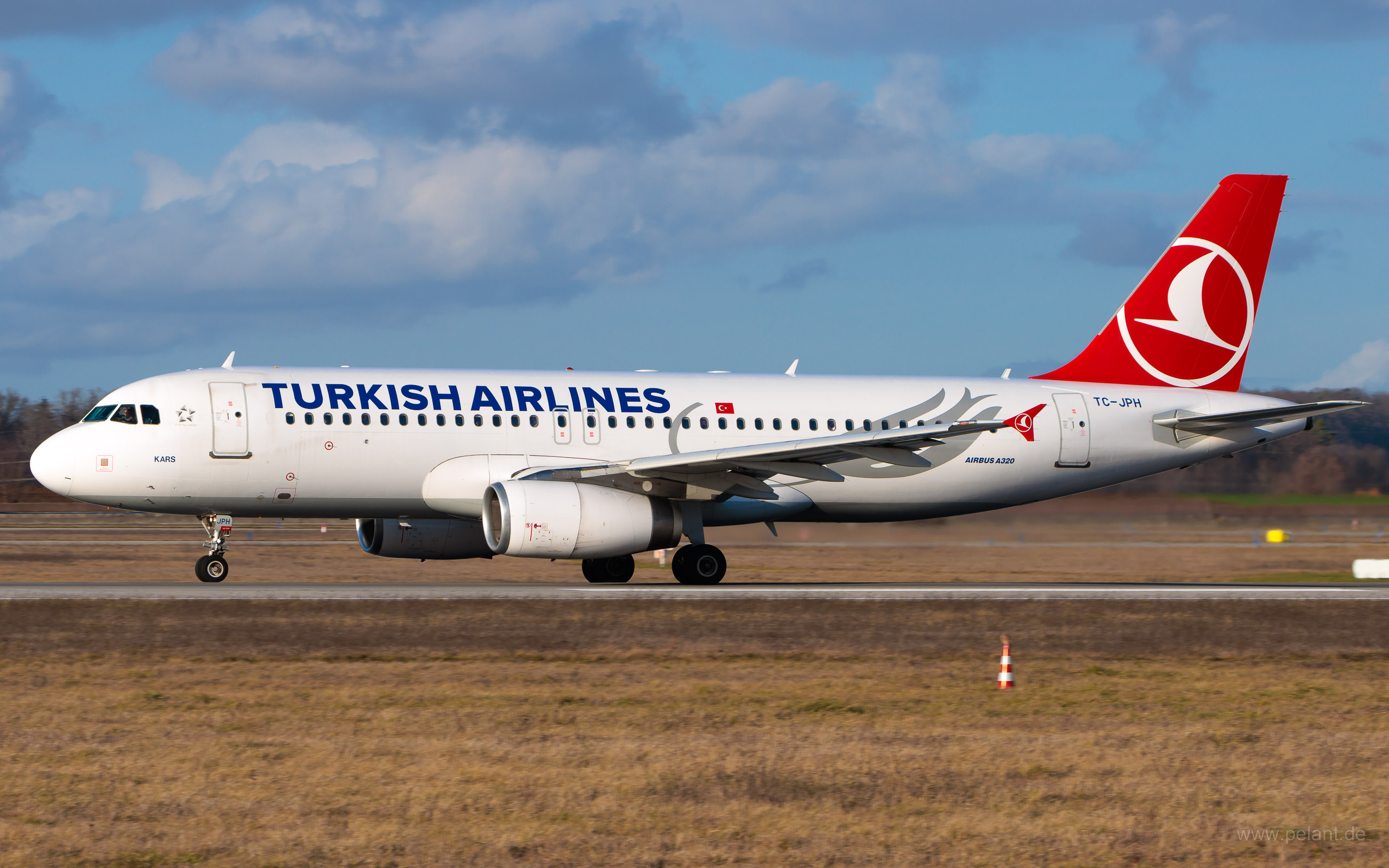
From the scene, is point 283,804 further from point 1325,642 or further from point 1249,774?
point 1325,642

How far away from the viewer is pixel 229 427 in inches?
991

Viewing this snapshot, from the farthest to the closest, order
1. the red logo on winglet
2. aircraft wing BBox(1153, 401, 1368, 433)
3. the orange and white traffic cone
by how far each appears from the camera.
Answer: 1. the red logo on winglet
2. aircraft wing BBox(1153, 401, 1368, 433)
3. the orange and white traffic cone

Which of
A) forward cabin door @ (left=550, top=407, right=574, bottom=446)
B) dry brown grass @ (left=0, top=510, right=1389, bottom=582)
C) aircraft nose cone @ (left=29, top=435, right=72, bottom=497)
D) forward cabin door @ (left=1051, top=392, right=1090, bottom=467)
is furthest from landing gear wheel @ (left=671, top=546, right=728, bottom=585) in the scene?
aircraft nose cone @ (left=29, top=435, right=72, bottom=497)

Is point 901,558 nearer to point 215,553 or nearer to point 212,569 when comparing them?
point 215,553

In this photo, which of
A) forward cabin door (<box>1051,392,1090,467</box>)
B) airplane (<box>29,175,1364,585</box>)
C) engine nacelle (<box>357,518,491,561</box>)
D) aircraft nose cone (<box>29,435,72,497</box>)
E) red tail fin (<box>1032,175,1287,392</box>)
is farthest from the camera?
red tail fin (<box>1032,175,1287,392</box>)

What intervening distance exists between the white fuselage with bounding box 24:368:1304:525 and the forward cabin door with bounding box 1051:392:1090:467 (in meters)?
0.03

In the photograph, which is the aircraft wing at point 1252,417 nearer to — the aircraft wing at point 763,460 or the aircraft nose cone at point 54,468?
the aircraft wing at point 763,460

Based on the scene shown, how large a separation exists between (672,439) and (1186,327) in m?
11.8

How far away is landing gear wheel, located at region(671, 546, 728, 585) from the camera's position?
26.9 m

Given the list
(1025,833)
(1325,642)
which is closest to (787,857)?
(1025,833)

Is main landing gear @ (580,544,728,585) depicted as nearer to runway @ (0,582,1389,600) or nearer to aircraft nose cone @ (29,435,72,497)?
runway @ (0,582,1389,600)

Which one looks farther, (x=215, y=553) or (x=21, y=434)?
(x=21, y=434)

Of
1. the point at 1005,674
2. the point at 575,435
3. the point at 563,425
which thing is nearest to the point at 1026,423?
the point at 575,435

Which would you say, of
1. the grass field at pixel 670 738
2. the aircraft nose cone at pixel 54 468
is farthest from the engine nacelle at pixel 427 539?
the grass field at pixel 670 738
